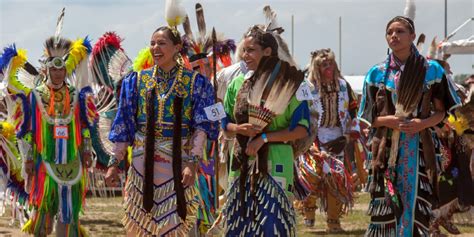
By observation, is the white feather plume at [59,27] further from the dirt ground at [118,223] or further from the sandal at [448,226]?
the sandal at [448,226]

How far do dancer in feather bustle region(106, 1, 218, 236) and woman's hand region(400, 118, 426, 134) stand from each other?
42.4 inches

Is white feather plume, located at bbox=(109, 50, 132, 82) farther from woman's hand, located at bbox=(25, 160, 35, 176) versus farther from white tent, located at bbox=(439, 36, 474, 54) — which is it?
white tent, located at bbox=(439, 36, 474, 54)

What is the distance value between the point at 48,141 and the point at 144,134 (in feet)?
7.63

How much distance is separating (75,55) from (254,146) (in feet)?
10.3

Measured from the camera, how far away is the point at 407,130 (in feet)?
19.6

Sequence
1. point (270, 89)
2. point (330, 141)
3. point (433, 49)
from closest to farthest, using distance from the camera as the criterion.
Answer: point (270, 89)
point (433, 49)
point (330, 141)

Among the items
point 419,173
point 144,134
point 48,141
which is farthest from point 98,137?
point 419,173

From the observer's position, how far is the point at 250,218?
5754 mm

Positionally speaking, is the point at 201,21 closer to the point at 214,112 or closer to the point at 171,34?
the point at 171,34

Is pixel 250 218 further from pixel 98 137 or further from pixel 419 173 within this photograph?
pixel 98 137

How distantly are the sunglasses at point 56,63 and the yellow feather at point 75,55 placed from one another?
321mm

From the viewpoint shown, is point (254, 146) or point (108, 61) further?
point (108, 61)

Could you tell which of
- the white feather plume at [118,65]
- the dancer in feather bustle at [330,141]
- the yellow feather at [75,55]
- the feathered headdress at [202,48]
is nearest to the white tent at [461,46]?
the dancer in feather bustle at [330,141]

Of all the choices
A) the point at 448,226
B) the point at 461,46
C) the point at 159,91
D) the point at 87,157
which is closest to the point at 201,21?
the point at 87,157
